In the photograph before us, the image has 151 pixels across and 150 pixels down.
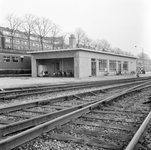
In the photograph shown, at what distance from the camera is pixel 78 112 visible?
5027 mm

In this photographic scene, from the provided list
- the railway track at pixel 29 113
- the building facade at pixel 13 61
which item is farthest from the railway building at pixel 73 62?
the railway track at pixel 29 113

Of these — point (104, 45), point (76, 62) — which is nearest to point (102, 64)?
point (76, 62)

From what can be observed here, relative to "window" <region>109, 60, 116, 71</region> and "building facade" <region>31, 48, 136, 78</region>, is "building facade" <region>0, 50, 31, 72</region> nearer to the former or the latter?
"building facade" <region>31, 48, 136, 78</region>

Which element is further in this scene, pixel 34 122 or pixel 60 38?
pixel 60 38

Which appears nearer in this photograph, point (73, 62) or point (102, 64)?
point (73, 62)

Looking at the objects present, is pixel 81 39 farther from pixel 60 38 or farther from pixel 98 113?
pixel 98 113

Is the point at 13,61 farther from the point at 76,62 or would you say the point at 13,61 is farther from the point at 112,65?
the point at 112,65

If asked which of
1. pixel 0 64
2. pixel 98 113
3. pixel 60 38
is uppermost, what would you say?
pixel 60 38

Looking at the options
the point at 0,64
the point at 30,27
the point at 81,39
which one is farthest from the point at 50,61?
the point at 81,39

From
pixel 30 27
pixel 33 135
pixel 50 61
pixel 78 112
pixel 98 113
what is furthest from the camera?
pixel 30 27

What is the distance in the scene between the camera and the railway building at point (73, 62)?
2667 cm

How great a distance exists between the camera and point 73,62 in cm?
3042

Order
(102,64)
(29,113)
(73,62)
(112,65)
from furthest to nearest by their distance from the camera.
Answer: (112,65) < (102,64) < (73,62) < (29,113)

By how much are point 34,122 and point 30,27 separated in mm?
60746
